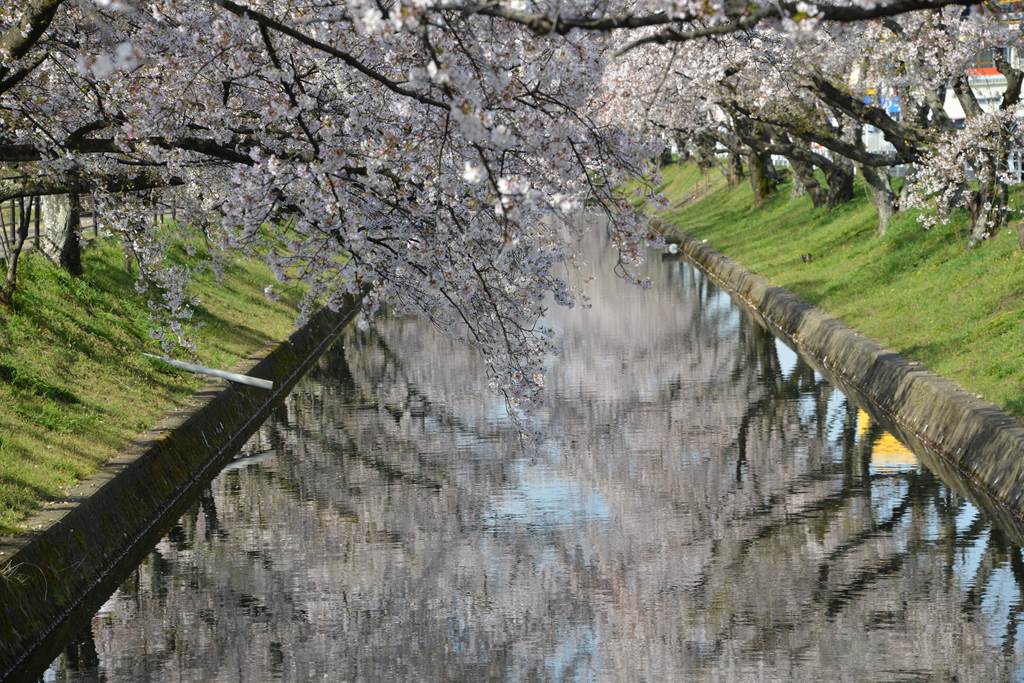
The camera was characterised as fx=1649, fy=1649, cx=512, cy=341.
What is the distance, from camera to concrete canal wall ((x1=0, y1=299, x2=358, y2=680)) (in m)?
12.6

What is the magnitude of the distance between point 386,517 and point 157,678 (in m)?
5.66

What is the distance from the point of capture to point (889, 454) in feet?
65.2

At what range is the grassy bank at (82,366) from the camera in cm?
1659

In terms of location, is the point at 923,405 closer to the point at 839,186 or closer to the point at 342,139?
the point at 342,139

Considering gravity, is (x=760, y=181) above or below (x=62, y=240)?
above

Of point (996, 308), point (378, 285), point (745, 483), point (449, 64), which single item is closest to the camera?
point (449, 64)

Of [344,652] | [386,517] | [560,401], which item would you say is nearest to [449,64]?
[344,652]

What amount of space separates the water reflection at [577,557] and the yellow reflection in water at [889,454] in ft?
0.21

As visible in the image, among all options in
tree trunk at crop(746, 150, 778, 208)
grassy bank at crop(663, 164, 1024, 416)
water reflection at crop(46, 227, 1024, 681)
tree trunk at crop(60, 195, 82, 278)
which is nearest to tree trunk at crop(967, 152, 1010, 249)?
grassy bank at crop(663, 164, 1024, 416)

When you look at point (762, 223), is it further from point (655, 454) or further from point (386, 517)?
point (386, 517)

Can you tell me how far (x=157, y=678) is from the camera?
38.8ft

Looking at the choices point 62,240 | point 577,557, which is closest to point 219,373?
point 62,240

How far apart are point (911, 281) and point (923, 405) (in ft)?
36.1

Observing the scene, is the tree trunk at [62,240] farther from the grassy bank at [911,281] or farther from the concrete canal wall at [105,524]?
the grassy bank at [911,281]
